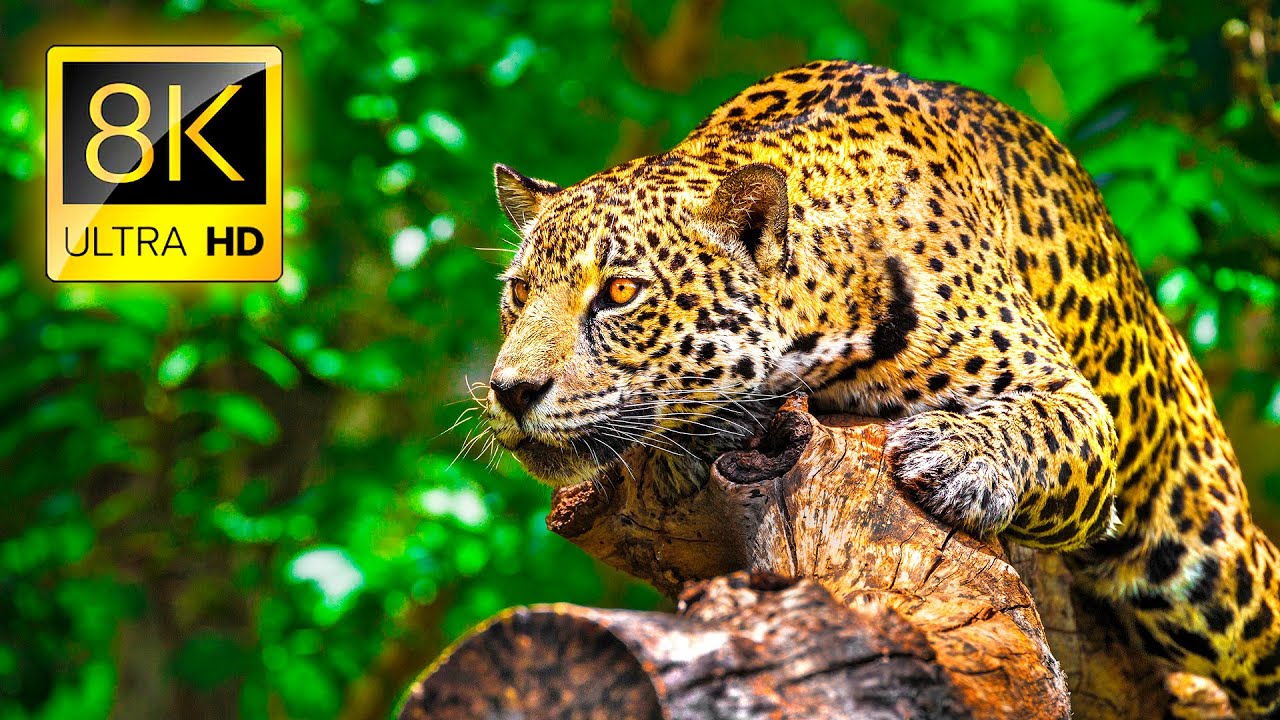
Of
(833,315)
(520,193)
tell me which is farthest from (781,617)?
(520,193)

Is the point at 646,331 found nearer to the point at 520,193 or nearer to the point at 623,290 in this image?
the point at 623,290

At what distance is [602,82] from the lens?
A: 8586mm

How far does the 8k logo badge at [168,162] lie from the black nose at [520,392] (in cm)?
391

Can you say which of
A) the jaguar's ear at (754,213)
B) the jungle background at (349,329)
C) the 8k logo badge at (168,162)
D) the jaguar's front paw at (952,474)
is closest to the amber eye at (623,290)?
the jaguar's ear at (754,213)

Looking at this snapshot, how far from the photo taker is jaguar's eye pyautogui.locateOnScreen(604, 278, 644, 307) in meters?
4.15

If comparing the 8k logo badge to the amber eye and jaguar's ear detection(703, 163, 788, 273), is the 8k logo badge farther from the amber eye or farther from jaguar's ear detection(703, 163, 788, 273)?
jaguar's ear detection(703, 163, 788, 273)

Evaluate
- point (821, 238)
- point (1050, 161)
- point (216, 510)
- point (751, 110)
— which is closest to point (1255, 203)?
point (1050, 161)

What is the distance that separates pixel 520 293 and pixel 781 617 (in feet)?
6.99

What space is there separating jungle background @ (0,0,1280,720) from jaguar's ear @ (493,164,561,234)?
5.55 feet

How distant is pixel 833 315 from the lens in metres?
4.25

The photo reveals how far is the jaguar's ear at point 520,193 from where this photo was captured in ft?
16.1

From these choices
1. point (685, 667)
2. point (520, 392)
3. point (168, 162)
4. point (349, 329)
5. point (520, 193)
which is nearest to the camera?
point (685, 667)

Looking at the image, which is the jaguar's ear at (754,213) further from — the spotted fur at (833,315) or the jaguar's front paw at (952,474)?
the jaguar's front paw at (952,474)

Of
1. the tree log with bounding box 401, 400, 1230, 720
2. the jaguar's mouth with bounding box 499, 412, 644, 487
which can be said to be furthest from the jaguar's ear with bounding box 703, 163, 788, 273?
the jaguar's mouth with bounding box 499, 412, 644, 487
